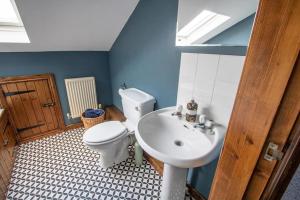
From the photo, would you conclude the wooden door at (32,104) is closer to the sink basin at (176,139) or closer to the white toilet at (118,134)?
the white toilet at (118,134)

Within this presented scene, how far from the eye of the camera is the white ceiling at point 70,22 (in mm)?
1375

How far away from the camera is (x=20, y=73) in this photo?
1.94m

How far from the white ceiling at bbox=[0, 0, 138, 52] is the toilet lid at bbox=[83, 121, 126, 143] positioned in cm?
116

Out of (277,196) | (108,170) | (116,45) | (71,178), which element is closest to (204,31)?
(277,196)

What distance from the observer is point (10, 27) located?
1750 millimetres

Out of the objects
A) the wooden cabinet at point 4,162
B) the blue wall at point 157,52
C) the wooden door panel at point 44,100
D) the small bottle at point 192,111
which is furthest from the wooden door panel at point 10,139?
the small bottle at point 192,111

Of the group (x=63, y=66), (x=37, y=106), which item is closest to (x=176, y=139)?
(x=63, y=66)

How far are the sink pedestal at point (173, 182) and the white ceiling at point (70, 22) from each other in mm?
1605

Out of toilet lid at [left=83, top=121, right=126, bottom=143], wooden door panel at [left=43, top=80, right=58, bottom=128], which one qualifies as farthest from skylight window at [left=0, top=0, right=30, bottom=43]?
toilet lid at [left=83, top=121, right=126, bottom=143]

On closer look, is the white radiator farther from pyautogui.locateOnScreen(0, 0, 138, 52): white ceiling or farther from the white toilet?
the white toilet

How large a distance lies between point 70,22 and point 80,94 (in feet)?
3.57

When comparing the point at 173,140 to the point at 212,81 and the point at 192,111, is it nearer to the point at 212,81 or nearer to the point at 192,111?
the point at 192,111

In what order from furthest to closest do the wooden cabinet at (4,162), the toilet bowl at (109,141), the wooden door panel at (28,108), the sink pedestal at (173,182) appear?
the wooden door panel at (28,108) → the toilet bowl at (109,141) → the wooden cabinet at (4,162) → the sink pedestal at (173,182)

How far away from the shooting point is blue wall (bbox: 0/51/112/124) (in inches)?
74.2
